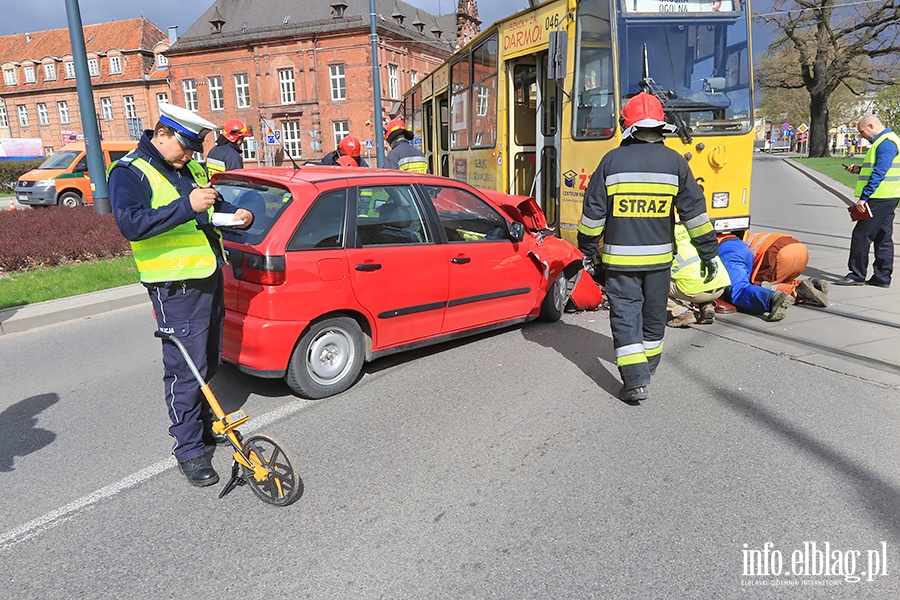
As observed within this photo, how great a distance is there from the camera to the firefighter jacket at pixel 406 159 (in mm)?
8367

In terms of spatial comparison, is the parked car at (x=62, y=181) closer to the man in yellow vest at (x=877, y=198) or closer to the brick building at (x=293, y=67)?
the man in yellow vest at (x=877, y=198)

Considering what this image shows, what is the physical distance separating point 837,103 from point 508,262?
6451 centimetres

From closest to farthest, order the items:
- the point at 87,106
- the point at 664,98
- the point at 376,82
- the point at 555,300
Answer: the point at 555,300 → the point at 664,98 → the point at 87,106 → the point at 376,82

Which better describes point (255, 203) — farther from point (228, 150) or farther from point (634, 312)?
point (228, 150)

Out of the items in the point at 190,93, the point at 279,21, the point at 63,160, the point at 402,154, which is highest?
the point at 279,21

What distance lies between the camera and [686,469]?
3551 mm

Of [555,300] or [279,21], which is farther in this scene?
[279,21]

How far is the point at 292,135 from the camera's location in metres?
49.7

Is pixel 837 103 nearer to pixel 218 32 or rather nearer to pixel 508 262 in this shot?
pixel 218 32

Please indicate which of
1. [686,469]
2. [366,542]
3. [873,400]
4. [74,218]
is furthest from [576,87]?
[74,218]

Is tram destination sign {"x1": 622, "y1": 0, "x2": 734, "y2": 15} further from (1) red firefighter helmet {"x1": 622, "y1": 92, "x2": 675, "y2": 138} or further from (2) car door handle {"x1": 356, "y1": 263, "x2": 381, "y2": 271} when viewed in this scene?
(2) car door handle {"x1": 356, "y1": 263, "x2": 381, "y2": 271}

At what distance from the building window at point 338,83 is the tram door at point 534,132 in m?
41.3

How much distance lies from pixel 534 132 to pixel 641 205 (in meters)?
5.84

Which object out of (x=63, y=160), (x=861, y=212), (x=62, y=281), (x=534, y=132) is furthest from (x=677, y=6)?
(x=63, y=160)
